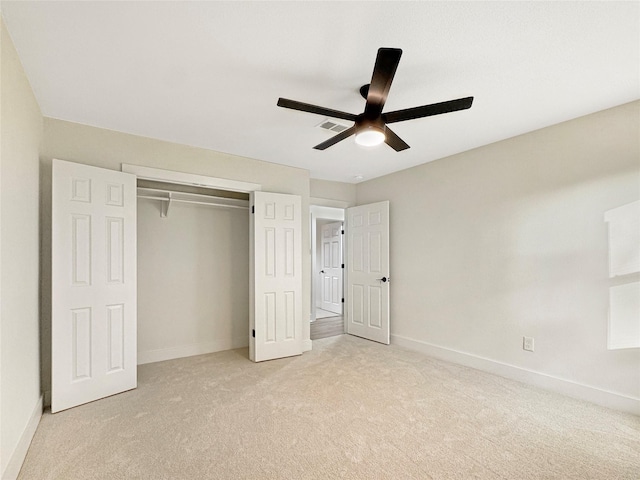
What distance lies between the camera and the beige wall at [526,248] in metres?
2.72

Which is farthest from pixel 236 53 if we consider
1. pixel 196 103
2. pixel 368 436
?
pixel 368 436

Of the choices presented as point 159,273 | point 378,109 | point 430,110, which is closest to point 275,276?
point 159,273

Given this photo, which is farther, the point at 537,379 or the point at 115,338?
the point at 537,379

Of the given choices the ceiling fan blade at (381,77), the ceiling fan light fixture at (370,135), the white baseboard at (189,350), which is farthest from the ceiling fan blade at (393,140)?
the white baseboard at (189,350)

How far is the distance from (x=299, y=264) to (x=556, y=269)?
280cm

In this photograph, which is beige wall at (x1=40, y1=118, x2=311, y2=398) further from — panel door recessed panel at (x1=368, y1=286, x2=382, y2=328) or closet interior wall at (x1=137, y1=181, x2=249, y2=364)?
panel door recessed panel at (x1=368, y1=286, x2=382, y2=328)

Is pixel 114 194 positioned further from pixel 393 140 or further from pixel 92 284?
pixel 393 140

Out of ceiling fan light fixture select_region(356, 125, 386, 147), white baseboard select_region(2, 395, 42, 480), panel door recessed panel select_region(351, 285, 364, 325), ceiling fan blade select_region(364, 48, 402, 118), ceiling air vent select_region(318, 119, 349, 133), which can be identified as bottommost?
white baseboard select_region(2, 395, 42, 480)

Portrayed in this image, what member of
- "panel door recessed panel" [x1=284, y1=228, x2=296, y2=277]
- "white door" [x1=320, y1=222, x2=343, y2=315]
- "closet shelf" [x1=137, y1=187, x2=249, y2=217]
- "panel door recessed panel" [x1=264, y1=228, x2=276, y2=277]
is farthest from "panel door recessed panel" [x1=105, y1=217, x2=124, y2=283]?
"white door" [x1=320, y1=222, x2=343, y2=315]

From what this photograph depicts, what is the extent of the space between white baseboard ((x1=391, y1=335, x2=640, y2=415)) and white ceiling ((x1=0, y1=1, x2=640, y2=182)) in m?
2.42

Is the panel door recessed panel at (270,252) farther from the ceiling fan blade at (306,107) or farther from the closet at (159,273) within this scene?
the ceiling fan blade at (306,107)

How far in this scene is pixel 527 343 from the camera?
10.5ft

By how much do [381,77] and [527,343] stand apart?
2984 mm

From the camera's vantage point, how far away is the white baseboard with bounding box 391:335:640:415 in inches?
103
